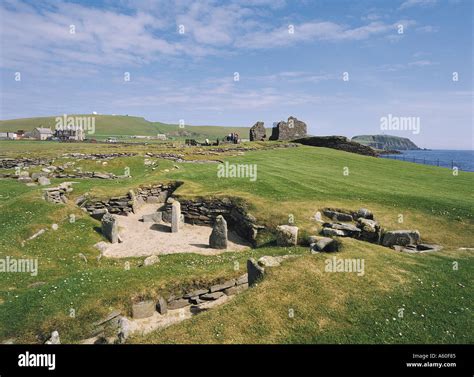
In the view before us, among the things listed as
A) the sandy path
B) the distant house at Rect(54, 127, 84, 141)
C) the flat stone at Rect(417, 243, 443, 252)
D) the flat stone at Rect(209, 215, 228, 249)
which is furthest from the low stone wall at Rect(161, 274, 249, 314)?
the distant house at Rect(54, 127, 84, 141)

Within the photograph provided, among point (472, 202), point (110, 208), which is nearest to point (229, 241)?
point (110, 208)

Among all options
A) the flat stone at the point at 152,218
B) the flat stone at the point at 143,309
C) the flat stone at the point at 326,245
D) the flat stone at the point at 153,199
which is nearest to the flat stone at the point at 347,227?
the flat stone at the point at 326,245

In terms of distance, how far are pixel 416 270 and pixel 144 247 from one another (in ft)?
49.1

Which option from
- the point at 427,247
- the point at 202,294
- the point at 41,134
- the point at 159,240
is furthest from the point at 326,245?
the point at 41,134

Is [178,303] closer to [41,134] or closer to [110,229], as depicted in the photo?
[110,229]

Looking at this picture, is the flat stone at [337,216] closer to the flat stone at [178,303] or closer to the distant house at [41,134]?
the flat stone at [178,303]

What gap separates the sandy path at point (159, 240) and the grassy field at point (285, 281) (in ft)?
4.85

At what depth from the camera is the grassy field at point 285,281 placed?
9.23 metres

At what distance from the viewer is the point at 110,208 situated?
25.0 meters

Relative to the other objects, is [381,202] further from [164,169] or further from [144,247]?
[164,169]

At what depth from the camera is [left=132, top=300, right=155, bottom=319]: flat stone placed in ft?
38.6

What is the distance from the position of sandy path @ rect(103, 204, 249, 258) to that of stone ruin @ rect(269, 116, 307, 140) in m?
54.5

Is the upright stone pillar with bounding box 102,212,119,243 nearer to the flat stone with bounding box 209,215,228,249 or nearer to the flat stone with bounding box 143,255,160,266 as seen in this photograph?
the flat stone with bounding box 143,255,160,266
